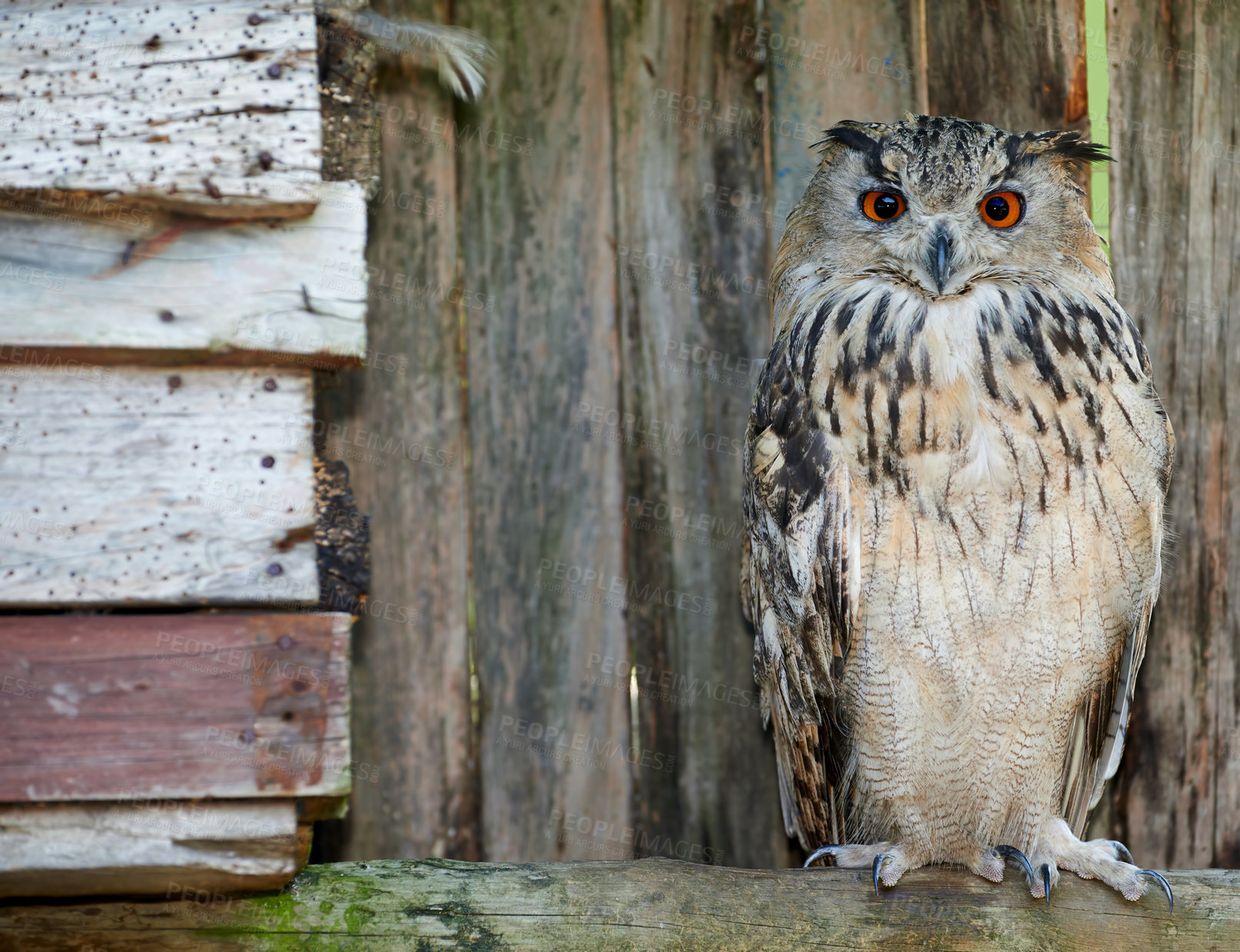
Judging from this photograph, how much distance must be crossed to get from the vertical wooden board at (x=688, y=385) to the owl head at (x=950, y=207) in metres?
0.36

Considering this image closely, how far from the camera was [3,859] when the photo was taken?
5.41 ft

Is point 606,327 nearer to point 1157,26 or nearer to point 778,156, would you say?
Answer: point 778,156

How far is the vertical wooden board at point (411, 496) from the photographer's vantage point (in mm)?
2211

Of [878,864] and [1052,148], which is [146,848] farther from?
[1052,148]

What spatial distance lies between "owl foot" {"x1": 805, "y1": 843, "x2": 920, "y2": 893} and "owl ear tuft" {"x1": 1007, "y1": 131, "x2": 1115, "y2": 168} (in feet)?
4.17

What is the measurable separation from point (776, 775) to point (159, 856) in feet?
4.19

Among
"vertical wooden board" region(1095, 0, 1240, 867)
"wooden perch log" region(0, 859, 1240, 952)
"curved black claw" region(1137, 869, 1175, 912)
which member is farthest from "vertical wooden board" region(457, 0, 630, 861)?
"vertical wooden board" region(1095, 0, 1240, 867)

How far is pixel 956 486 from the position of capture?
181cm

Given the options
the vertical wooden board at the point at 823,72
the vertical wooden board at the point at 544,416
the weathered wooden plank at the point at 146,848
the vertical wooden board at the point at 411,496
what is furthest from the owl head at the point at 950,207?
the weathered wooden plank at the point at 146,848

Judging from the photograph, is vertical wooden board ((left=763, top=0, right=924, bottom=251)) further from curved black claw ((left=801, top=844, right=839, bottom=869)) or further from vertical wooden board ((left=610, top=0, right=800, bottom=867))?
curved black claw ((left=801, top=844, right=839, bottom=869))

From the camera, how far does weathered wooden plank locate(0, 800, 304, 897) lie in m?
1.66

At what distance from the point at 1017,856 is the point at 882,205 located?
1225 millimetres

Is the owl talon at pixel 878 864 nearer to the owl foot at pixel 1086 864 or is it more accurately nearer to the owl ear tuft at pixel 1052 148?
the owl foot at pixel 1086 864

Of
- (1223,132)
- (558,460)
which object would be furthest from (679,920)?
(1223,132)
